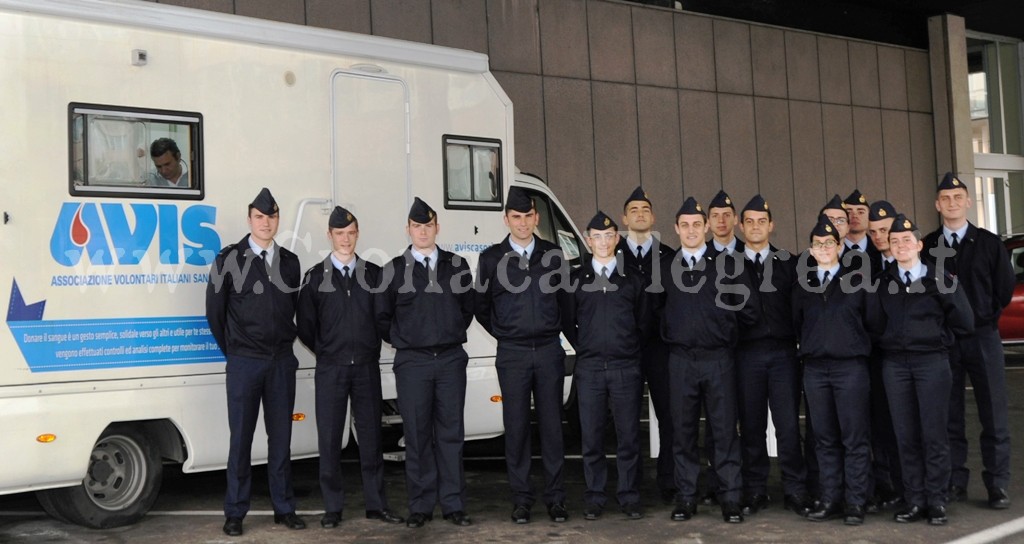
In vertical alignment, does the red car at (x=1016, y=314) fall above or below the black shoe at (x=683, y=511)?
above

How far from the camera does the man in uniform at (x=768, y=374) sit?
6793 millimetres

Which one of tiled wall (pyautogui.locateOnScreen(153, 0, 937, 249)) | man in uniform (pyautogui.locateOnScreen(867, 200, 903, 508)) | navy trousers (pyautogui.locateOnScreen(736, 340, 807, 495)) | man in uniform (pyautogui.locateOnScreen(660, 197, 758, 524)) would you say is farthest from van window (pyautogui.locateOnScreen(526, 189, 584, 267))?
tiled wall (pyautogui.locateOnScreen(153, 0, 937, 249))

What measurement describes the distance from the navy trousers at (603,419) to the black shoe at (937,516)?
1.71m

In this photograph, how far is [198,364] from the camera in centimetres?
663

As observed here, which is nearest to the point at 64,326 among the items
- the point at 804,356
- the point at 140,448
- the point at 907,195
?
the point at 140,448

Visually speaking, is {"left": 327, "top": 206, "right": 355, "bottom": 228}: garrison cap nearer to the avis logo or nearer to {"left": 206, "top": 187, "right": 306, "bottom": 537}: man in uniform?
{"left": 206, "top": 187, "right": 306, "bottom": 537}: man in uniform

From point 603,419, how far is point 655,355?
0.65 m

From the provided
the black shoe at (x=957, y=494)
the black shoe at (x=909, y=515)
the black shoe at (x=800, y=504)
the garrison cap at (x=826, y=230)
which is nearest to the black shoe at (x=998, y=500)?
the black shoe at (x=957, y=494)

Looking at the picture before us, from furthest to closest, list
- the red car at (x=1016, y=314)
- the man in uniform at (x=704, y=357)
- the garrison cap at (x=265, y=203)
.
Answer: the red car at (x=1016, y=314), the man in uniform at (x=704, y=357), the garrison cap at (x=265, y=203)

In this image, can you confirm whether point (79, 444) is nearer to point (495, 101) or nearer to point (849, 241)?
point (495, 101)

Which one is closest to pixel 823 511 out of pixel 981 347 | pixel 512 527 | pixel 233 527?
pixel 981 347

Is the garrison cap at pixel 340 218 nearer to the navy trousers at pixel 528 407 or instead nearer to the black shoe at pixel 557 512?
the navy trousers at pixel 528 407

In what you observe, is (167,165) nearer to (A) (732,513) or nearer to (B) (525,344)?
(B) (525,344)

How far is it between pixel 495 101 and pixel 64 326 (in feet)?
11.3
